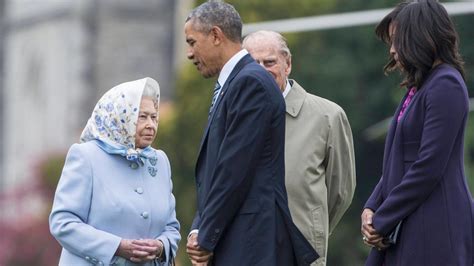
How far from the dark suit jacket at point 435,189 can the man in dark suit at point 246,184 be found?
17.5 inches

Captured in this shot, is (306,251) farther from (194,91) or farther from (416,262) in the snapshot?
(194,91)

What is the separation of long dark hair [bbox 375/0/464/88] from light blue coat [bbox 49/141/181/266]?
52.9 inches

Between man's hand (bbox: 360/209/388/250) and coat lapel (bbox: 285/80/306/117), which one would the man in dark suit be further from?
coat lapel (bbox: 285/80/306/117)

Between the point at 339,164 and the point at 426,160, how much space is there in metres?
1.49

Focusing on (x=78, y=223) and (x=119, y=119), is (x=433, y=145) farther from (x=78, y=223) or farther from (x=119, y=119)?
(x=78, y=223)

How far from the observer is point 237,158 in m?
7.71

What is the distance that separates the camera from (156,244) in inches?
320

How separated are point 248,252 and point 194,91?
32.7 m

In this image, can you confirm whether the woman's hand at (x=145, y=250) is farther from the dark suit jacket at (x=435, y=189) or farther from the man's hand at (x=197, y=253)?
the dark suit jacket at (x=435, y=189)

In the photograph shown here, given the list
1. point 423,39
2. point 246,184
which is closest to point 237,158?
point 246,184

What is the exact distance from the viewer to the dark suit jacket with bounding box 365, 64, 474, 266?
767 cm

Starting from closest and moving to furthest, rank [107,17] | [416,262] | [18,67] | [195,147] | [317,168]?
[416,262]
[317,168]
[195,147]
[107,17]
[18,67]

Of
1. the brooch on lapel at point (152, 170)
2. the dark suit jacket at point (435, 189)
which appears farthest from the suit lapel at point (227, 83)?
the dark suit jacket at point (435, 189)

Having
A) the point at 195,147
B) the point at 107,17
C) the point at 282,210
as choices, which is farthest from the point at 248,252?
the point at 107,17
